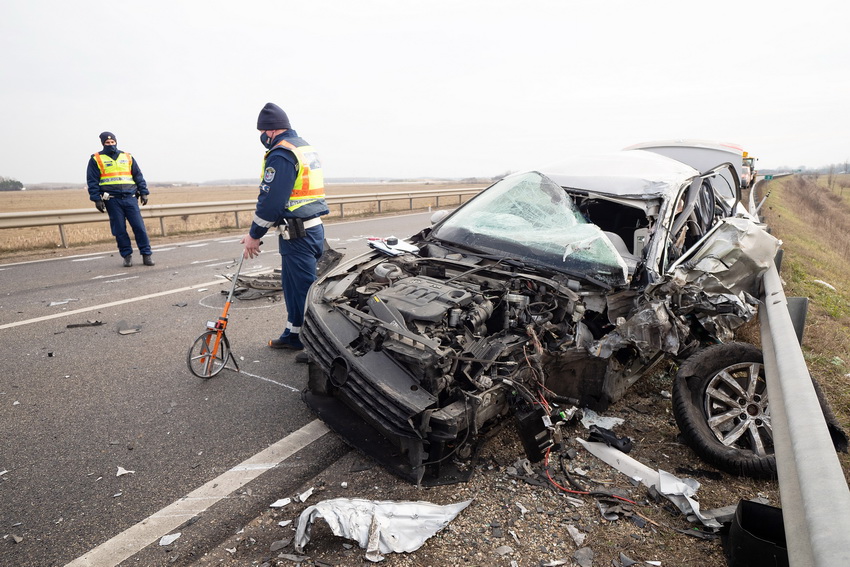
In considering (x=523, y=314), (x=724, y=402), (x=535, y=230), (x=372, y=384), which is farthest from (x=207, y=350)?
(x=724, y=402)

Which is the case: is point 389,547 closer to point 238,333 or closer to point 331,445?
point 331,445

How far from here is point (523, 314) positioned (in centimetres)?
336

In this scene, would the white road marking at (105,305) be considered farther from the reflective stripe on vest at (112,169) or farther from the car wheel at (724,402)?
the car wheel at (724,402)

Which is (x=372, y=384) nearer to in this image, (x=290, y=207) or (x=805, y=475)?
(x=805, y=475)

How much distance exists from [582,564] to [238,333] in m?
3.89

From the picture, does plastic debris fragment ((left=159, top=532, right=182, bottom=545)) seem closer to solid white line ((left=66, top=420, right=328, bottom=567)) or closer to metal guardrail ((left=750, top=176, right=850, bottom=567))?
solid white line ((left=66, top=420, right=328, bottom=567))

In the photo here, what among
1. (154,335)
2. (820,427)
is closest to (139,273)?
(154,335)

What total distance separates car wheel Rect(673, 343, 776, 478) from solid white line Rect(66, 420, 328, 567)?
226 cm

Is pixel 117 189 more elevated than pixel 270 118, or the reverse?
→ pixel 270 118

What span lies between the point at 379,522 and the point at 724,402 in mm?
2292

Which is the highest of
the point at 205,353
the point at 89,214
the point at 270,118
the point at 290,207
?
the point at 270,118

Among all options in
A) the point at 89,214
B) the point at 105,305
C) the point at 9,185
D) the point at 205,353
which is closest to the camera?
the point at 205,353

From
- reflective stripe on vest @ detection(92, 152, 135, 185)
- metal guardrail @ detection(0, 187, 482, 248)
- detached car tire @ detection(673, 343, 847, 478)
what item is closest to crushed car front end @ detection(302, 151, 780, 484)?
detached car tire @ detection(673, 343, 847, 478)

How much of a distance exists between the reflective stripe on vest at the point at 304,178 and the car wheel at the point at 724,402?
3200 mm
